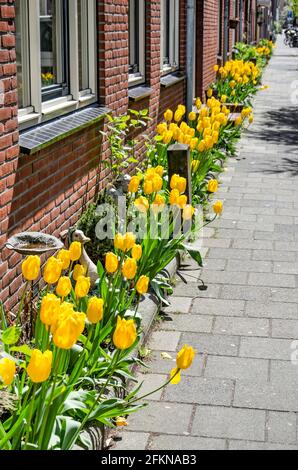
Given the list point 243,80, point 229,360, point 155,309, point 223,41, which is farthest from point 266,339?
point 223,41

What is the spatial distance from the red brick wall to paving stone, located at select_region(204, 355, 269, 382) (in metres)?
1.17

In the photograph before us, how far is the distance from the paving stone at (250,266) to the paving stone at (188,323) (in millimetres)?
1137

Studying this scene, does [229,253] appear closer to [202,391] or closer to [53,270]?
[202,391]

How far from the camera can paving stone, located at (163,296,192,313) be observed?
5312mm

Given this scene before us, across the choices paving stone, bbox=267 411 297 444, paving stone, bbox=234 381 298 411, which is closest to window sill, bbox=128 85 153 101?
paving stone, bbox=234 381 298 411

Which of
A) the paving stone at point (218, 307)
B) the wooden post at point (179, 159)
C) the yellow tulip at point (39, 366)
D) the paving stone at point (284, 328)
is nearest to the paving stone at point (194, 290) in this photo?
the paving stone at point (218, 307)

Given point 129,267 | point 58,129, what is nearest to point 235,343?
point 129,267

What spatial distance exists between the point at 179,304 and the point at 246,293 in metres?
0.55

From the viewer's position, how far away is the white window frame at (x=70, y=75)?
487cm

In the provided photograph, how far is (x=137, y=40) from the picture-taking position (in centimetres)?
862

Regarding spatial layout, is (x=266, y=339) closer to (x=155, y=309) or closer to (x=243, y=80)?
(x=155, y=309)

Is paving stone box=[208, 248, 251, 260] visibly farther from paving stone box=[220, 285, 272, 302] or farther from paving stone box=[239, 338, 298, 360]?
paving stone box=[239, 338, 298, 360]

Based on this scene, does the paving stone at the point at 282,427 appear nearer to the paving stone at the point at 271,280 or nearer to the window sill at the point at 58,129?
the window sill at the point at 58,129

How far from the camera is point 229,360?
4496 mm
